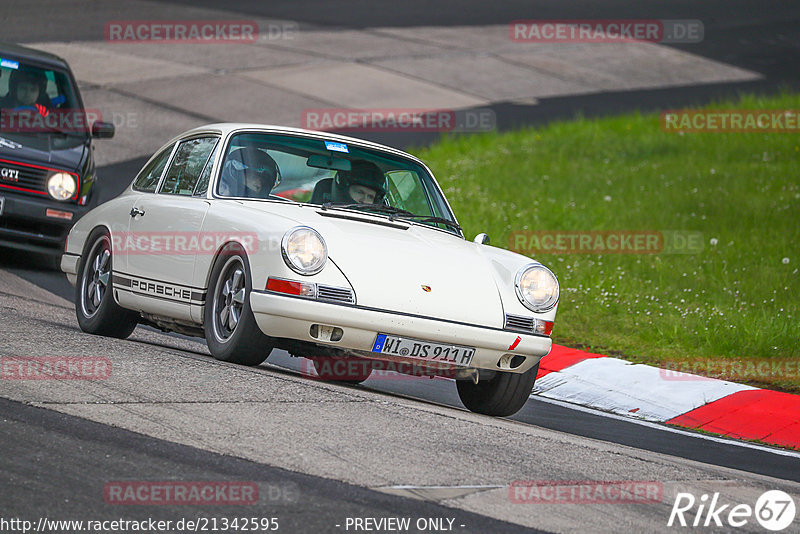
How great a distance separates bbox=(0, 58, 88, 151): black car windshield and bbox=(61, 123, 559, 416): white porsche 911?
3.59 metres

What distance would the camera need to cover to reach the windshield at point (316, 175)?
7789 mm

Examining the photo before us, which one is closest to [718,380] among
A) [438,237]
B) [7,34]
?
[438,237]

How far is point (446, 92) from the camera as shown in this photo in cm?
2400

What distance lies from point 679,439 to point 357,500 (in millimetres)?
3586

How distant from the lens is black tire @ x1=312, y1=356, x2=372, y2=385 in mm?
8141

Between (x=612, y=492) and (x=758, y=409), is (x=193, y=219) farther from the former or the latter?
(x=758, y=409)

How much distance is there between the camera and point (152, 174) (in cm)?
890

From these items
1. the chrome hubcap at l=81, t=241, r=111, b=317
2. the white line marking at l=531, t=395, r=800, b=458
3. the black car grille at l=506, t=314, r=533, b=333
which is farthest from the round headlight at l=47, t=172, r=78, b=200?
the black car grille at l=506, t=314, r=533, b=333

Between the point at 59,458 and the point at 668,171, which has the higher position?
the point at 668,171

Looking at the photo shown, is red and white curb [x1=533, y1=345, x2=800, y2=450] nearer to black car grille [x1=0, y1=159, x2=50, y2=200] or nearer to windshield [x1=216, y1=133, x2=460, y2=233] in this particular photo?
windshield [x1=216, y1=133, x2=460, y2=233]

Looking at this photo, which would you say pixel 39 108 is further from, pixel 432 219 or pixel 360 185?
pixel 432 219

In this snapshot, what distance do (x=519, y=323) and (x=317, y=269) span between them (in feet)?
4.03

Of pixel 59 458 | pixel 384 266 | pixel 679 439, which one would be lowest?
pixel 679 439

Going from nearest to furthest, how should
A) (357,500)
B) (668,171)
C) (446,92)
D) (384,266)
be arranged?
(357,500), (384,266), (668,171), (446,92)
